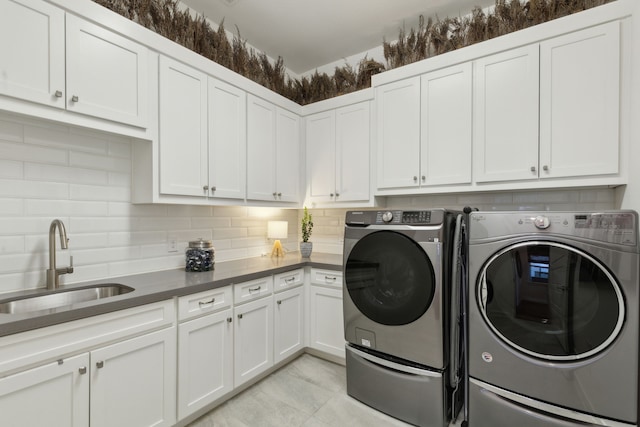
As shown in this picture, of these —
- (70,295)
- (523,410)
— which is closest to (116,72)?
(70,295)

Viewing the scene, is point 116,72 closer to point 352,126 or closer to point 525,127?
point 352,126

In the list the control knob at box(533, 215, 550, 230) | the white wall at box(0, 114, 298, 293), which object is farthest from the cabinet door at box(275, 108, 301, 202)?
the control knob at box(533, 215, 550, 230)

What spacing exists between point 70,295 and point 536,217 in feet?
8.49

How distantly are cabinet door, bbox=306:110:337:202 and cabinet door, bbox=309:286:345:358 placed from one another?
92 cm

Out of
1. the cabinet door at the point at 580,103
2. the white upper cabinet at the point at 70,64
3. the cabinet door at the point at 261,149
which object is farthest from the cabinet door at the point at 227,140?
the cabinet door at the point at 580,103

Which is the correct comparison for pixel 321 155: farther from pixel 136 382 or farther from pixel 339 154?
pixel 136 382

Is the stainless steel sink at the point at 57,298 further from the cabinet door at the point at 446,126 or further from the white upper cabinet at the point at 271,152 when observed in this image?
the cabinet door at the point at 446,126

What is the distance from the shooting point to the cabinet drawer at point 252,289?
211 centimetres

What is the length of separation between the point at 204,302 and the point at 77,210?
95 cm

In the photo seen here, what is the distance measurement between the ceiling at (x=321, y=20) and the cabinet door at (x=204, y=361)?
244 cm

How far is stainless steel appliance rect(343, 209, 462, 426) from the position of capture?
1.78 meters

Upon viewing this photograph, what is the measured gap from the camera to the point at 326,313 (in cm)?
262

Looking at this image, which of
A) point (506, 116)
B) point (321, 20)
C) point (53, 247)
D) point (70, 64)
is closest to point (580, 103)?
point (506, 116)

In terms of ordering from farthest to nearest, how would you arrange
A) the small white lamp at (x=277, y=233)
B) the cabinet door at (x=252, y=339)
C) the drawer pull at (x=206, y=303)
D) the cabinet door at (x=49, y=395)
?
the small white lamp at (x=277, y=233) → the cabinet door at (x=252, y=339) → the drawer pull at (x=206, y=303) → the cabinet door at (x=49, y=395)
